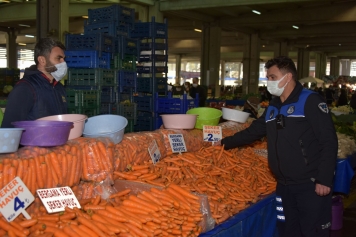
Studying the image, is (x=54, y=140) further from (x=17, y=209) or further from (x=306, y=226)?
(x=306, y=226)

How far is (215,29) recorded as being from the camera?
Result: 21812 millimetres

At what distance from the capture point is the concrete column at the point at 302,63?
35219mm

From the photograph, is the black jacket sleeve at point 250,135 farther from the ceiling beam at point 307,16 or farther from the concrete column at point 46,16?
the ceiling beam at point 307,16

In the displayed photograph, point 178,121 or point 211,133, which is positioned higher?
point 178,121

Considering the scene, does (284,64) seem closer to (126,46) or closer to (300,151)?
(300,151)

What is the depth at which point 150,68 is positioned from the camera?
10.2 meters

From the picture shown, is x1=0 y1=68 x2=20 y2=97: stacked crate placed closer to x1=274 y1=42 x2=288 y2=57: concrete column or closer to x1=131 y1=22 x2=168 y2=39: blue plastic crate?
x1=131 y1=22 x2=168 y2=39: blue plastic crate

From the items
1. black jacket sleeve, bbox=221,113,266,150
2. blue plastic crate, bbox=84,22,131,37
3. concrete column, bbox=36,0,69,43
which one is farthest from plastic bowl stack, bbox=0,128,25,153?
concrete column, bbox=36,0,69,43

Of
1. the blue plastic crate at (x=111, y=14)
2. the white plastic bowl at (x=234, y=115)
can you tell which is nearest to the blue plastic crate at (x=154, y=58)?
the blue plastic crate at (x=111, y=14)

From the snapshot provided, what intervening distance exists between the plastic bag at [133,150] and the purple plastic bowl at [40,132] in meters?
0.67

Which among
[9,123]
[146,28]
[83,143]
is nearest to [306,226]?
[83,143]

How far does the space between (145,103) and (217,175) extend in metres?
5.96

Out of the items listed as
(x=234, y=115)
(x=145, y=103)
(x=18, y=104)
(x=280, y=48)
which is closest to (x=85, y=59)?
(x=145, y=103)

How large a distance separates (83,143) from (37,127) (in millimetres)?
402
